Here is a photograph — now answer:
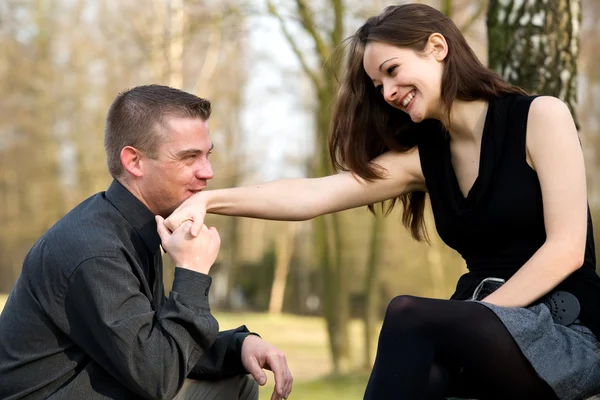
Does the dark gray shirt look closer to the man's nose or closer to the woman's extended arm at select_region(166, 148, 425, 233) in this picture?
the man's nose

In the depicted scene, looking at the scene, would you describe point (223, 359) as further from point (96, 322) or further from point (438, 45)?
point (438, 45)

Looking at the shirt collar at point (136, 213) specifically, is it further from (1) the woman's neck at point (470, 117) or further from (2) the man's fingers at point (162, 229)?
(1) the woman's neck at point (470, 117)

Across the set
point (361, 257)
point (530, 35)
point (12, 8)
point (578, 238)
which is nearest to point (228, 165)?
point (361, 257)

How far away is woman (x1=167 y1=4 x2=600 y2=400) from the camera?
96.0 inches

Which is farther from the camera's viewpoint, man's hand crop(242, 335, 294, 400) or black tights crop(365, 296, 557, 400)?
man's hand crop(242, 335, 294, 400)

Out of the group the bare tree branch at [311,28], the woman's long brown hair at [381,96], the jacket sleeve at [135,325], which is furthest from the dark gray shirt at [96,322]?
the bare tree branch at [311,28]

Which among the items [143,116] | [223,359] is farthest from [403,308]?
[143,116]

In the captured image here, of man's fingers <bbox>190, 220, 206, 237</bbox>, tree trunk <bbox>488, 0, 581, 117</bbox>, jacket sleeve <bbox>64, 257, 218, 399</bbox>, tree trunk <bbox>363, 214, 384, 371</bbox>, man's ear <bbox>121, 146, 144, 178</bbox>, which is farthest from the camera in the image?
tree trunk <bbox>363, 214, 384, 371</bbox>

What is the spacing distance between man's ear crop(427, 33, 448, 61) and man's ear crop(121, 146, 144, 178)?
1.02m

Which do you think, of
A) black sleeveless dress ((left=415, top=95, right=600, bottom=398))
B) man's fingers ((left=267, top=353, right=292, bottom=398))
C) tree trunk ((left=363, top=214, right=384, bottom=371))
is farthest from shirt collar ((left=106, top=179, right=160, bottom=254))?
tree trunk ((left=363, top=214, right=384, bottom=371))

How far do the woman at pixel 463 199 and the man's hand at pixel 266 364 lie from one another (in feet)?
1.26

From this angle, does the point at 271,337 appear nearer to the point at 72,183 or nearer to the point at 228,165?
the point at 228,165

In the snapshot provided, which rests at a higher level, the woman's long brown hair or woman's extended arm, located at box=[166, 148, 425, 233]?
the woman's long brown hair

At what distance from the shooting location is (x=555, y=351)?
8.14 feet
